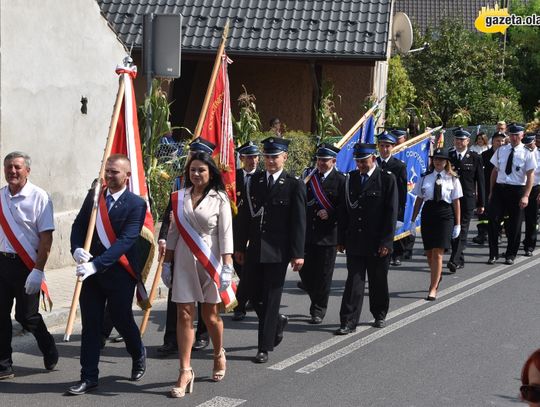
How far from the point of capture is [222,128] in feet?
30.5

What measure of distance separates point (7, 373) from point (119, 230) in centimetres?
144

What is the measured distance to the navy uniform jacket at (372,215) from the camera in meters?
8.96

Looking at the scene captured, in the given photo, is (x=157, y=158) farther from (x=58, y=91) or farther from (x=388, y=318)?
(x=388, y=318)

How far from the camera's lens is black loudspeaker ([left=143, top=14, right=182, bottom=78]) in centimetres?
1055

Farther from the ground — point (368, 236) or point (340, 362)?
point (368, 236)

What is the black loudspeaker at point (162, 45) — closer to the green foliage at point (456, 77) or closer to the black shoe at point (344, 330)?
the black shoe at point (344, 330)

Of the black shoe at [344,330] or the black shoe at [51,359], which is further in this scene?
the black shoe at [344,330]

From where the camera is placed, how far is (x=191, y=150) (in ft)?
25.7

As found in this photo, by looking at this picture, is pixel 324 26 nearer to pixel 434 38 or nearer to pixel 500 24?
pixel 434 38

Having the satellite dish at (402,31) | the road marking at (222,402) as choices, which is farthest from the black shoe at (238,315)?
the satellite dish at (402,31)

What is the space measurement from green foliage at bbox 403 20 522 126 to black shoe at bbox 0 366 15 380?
24.4 metres

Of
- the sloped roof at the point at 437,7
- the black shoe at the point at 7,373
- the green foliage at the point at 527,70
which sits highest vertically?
the sloped roof at the point at 437,7

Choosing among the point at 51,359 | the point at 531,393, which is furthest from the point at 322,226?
the point at 531,393

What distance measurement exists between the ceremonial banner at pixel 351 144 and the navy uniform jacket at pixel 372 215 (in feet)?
9.40
